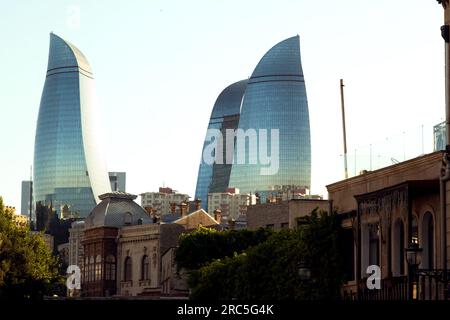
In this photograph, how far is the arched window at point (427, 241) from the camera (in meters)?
51.1

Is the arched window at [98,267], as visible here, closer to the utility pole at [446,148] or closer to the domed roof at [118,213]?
the domed roof at [118,213]

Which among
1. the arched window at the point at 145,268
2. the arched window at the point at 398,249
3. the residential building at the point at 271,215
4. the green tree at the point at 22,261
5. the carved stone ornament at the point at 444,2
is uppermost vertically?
the residential building at the point at 271,215

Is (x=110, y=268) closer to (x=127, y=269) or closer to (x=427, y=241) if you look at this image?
(x=127, y=269)

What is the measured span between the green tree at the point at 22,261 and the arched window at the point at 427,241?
59.1 m

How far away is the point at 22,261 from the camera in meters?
111

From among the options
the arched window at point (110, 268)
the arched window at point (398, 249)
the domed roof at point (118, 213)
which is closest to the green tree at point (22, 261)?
the arched window at point (398, 249)

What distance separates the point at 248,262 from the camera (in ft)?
254

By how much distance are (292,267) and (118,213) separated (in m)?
126

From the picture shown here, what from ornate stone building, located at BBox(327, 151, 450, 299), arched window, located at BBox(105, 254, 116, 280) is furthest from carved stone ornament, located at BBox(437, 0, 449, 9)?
arched window, located at BBox(105, 254, 116, 280)

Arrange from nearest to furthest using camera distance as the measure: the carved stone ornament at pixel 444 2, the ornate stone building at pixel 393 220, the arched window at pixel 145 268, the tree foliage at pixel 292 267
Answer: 1. the carved stone ornament at pixel 444 2
2. the ornate stone building at pixel 393 220
3. the tree foliage at pixel 292 267
4. the arched window at pixel 145 268

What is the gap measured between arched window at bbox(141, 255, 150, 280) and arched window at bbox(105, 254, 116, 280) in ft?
30.0

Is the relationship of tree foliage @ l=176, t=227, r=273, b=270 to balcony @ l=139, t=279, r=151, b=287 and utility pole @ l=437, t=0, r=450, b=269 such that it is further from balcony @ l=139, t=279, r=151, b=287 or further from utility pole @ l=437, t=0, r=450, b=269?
utility pole @ l=437, t=0, r=450, b=269

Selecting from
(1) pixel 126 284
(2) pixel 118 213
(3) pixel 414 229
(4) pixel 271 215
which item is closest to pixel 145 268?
(1) pixel 126 284
